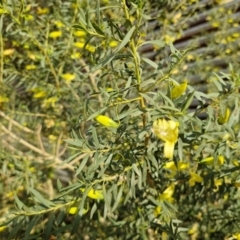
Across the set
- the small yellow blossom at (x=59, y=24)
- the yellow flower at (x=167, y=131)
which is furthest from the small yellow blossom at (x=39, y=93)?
the yellow flower at (x=167, y=131)

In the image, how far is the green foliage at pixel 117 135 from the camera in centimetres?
95

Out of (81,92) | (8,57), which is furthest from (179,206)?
(8,57)

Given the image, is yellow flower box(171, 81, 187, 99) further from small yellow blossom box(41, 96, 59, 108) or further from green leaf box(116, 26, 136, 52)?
small yellow blossom box(41, 96, 59, 108)

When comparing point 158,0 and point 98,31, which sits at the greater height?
point 98,31

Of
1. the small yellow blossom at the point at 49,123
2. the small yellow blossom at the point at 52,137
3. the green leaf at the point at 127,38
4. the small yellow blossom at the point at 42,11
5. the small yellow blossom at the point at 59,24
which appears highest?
the green leaf at the point at 127,38

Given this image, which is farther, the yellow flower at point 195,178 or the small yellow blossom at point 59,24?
the small yellow blossom at point 59,24

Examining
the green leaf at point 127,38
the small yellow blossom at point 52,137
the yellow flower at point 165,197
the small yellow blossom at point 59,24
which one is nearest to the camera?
the green leaf at point 127,38

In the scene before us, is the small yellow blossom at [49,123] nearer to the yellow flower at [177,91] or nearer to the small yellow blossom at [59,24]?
the small yellow blossom at [59,24]

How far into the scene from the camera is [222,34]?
9.20 ft

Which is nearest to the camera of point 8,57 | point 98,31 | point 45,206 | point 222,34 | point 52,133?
point 98,31

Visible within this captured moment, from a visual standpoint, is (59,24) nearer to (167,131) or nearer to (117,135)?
(117,135)

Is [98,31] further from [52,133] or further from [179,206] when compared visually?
Answer: [52,133]

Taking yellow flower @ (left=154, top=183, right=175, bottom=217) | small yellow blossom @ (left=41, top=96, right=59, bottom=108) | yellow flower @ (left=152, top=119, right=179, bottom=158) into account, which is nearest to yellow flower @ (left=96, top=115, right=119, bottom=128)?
yellow flower @ (left=152, top=119, right=179, bottom=158)

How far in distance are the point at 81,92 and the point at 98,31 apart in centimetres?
112
